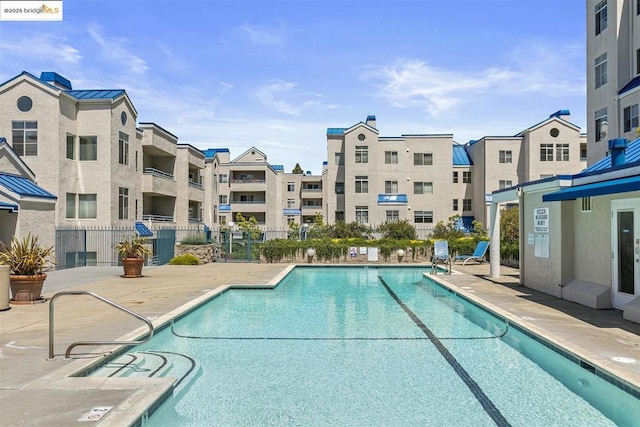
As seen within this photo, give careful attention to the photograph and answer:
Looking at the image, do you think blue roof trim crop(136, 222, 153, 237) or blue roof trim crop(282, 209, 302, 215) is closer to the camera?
blue roof trim crop(136, 222, 153, 237)

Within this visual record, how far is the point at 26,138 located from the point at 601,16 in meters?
33.6

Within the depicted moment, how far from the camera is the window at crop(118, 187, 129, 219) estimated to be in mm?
28188

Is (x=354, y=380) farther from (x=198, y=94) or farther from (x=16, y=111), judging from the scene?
(x=16, y=111)

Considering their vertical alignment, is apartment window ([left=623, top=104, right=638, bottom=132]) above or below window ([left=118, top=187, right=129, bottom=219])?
above

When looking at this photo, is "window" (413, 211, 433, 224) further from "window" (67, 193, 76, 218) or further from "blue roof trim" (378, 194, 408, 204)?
"window" (67, 193, 76, 218)

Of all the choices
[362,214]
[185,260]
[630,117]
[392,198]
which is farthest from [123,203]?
[630,117]

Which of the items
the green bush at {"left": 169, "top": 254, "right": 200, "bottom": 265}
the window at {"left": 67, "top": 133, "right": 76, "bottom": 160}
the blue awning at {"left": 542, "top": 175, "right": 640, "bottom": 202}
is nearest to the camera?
the blue awning at {"left": 542, "top": 175, "right": 640, "bottom": 202}

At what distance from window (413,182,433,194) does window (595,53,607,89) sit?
1926cm

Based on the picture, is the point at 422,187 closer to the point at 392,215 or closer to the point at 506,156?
the point at 392,215

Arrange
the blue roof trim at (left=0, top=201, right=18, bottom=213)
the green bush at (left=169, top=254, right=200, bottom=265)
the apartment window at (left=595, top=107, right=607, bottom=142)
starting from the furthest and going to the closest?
the apartment window at (left=595, top=107, right=607, bottom=142) < the green bush at (left=169, top=254, right=200, bottom=265) < the blue roof trim at (left=0, top=201, right=18, bottom=213)

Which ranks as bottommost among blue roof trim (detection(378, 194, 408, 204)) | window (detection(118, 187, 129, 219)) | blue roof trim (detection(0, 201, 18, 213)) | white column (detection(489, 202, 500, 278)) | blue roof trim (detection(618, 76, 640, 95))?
white column (detection(489, 202, 500, 278))

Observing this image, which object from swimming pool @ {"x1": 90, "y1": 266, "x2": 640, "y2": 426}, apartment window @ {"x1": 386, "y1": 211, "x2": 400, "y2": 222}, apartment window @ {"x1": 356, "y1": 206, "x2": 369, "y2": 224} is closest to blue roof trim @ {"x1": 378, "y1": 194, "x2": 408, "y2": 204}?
apartment window @ {"x1": 386, "y1": 211, "x2": 400, "y2": 222}

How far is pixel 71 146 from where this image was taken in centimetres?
2642

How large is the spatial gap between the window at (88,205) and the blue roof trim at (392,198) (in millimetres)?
27312
